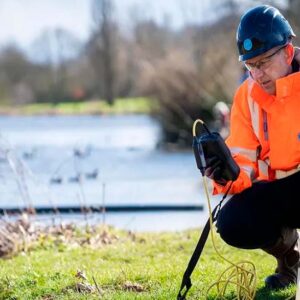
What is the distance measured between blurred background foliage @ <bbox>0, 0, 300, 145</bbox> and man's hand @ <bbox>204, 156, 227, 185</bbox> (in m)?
14.4

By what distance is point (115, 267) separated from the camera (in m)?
5.44

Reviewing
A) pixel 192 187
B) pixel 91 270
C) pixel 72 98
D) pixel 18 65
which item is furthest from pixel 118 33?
pixel 91 270

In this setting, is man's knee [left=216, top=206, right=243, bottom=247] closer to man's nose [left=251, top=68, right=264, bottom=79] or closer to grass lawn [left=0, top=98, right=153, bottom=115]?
man's nose [left=251, top=68, right=264, bottom=79]

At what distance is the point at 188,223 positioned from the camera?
29.3 feet

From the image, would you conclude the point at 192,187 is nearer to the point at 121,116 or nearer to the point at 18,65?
the point at 121,116

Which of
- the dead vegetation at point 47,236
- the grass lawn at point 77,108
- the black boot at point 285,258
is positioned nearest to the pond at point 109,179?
the dead vegetation at point 47,236

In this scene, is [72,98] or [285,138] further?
[72,98]

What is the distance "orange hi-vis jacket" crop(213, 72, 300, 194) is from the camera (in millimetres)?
3906

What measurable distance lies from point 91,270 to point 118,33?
168ft

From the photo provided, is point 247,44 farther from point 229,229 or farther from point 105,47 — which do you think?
point 105,47

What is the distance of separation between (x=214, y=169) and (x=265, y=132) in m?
0.42

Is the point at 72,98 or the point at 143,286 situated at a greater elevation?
the point at 143,286


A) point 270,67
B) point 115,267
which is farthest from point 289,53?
point 115,267

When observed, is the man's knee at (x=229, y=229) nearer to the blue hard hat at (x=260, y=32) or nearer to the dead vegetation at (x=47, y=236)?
the blue hard hat at (x=260, y=32)
